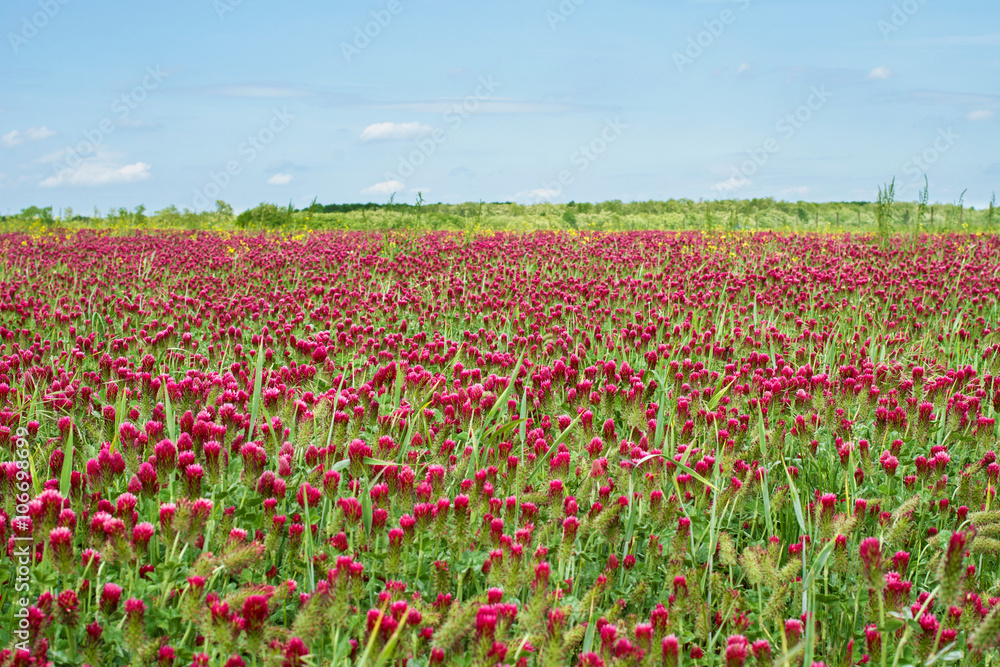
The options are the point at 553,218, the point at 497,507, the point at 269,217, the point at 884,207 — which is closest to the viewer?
the point at 497,507

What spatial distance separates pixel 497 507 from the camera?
9.07 ft

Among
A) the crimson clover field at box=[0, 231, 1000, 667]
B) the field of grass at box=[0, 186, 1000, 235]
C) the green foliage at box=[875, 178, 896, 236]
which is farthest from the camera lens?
the field of grass at box=[0, 186, 1000, 235]

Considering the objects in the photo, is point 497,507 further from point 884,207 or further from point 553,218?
point 553,218

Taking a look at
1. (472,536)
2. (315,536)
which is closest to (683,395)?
(472,536)

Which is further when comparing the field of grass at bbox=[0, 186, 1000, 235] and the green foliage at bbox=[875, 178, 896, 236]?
the field of grass at bbox=[0, 186, 1000, 235]

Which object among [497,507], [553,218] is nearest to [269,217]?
[553,218]

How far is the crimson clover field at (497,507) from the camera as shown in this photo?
218 centimetres

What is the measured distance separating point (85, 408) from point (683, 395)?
3364 mm

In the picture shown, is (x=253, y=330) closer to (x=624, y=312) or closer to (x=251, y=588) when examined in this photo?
(x=624, y=312)

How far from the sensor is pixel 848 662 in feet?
7.68

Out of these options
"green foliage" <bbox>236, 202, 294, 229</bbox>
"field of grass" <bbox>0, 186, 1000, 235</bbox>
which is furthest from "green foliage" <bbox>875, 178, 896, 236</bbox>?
"green foliage" <bbox>236, 202, 294, 229</bbox>

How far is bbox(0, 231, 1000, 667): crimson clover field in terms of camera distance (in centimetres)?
218

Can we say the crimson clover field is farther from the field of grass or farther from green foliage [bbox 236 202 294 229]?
green foliage [bbox 236 202 294 229]

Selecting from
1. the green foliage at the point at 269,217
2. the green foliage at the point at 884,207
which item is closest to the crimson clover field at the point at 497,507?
the green foliage at the point at 884,207
